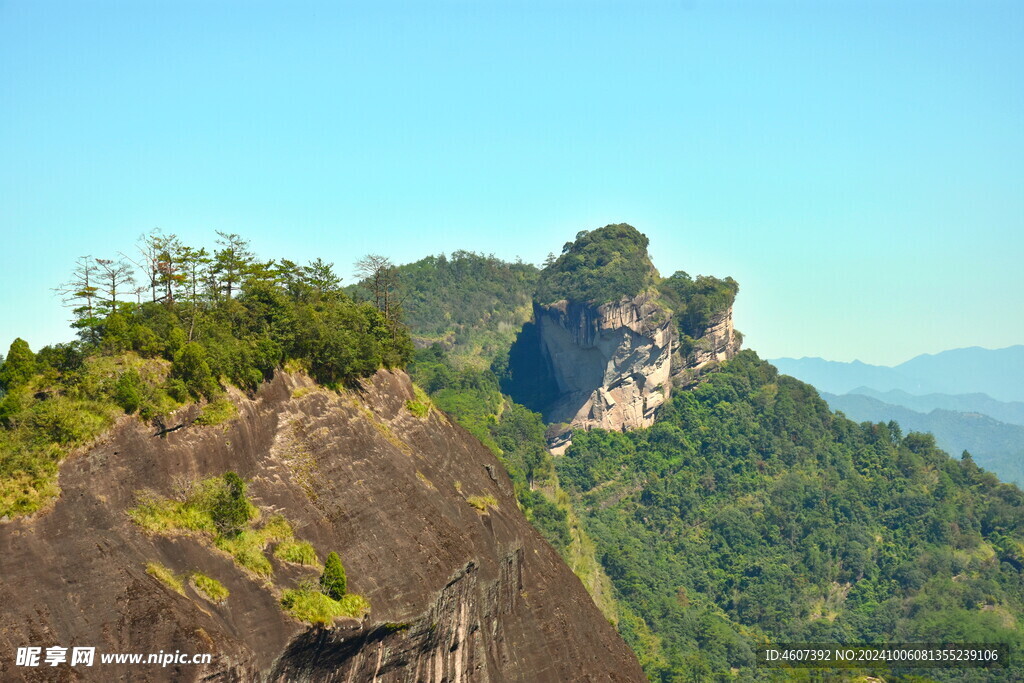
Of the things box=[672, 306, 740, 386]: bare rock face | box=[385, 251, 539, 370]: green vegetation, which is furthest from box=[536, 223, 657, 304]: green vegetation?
box=[385, 251, 539, 370]: green vegetation

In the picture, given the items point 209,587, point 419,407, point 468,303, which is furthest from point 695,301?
point 209,587

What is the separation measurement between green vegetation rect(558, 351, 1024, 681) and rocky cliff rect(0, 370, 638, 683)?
52.9m

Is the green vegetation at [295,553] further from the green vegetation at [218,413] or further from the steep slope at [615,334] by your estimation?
the steep slope at [615,334]

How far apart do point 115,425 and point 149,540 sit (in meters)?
3.94

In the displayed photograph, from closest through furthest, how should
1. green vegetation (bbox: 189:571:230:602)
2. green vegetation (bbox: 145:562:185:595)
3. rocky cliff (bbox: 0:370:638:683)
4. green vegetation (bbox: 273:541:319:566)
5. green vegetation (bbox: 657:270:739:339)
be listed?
rocky cliff (bbox: 0:370:638:683)
green vegetation (bbox: 145:562:185:595)
green vegetation (bbox: 189:571:230:602)
green vegetation (bbox: 273:541:319:566)
green vegetation (bbox: 657:270:739:339)

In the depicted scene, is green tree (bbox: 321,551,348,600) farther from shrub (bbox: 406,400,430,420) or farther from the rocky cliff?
shrub (bbox: 406,400,430,420)

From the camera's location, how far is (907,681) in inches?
2950

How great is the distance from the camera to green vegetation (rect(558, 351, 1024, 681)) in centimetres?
10519

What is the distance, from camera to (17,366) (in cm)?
3256

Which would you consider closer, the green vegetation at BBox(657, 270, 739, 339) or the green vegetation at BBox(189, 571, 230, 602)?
the green vegetation at BBox(189, 571, 230, 602)

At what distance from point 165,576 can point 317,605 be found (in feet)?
14.5

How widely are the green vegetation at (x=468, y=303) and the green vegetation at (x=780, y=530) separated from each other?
32.0 m

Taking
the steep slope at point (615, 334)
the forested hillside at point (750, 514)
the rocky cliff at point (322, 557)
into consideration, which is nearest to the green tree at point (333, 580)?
the rocky cliff at point (322, 557)

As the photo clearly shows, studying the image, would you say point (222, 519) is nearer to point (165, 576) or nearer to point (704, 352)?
point (165, 576)
